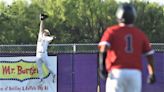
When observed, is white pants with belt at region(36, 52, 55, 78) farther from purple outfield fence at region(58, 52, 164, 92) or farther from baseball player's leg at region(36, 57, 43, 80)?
purple outfield fence at region(58, 52, 164, 92)

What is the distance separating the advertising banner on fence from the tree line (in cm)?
4830

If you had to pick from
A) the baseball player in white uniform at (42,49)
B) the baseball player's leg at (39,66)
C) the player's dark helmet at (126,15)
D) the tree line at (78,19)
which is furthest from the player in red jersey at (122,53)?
the tree line at (78,19)

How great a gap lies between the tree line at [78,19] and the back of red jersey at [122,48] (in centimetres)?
5869

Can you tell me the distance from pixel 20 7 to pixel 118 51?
210 feet

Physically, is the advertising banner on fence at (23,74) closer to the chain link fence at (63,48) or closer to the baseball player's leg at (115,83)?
the chain link fence at (63,48)

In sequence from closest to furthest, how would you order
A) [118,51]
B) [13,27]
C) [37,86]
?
1. [118,51]
2. [37,86]
3. [13,27]

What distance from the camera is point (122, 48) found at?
7.46m

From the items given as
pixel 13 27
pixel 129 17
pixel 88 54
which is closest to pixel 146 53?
pixel 129 17

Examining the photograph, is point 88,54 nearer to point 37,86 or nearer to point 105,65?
point 37,86

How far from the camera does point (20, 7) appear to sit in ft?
232

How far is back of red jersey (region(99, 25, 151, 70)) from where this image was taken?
24.3 feet

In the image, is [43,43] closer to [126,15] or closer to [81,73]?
[81,73]

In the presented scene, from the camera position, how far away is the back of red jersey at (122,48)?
24.3 feet

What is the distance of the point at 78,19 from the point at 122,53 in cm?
6134
